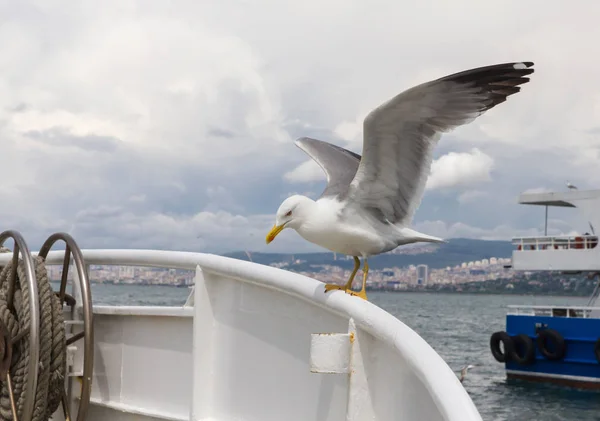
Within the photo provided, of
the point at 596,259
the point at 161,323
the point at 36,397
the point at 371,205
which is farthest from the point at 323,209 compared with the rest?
the point at 596,259

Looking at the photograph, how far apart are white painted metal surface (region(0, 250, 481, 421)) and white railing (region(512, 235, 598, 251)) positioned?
74.7ft

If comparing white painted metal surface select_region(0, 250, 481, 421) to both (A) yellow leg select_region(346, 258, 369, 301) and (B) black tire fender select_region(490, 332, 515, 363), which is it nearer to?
(A) yellow leg select_region(346, 258, 369, 301)

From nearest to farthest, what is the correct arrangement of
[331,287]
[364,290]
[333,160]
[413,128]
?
[331,287], [364,290], [413,128], [333,160]

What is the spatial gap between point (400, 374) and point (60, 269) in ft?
8.83

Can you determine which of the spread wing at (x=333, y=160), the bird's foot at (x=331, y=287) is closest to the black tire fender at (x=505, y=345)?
the spread wing at (x=333, y=160)

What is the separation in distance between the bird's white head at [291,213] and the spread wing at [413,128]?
433 millimetres

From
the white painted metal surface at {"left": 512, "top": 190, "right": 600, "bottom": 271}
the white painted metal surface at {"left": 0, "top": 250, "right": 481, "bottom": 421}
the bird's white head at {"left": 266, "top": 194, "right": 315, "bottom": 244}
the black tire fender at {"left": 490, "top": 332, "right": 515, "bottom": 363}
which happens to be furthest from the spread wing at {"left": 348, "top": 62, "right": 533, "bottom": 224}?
the white painted metal surface at {"left": 512, "top": 190, "right": 600, "bottom": 271}

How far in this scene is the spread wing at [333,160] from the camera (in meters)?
4.80

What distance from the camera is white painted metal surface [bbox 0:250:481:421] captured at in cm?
237

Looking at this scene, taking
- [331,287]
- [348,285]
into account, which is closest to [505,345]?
[348,285]

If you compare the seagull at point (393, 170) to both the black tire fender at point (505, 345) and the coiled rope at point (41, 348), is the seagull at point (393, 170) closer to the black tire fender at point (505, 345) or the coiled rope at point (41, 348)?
the coiled rope at point (41, 348)

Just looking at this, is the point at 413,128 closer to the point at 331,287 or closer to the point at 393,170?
the point at 393,170

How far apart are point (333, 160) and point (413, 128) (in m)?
1.12

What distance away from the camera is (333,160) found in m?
5.41
